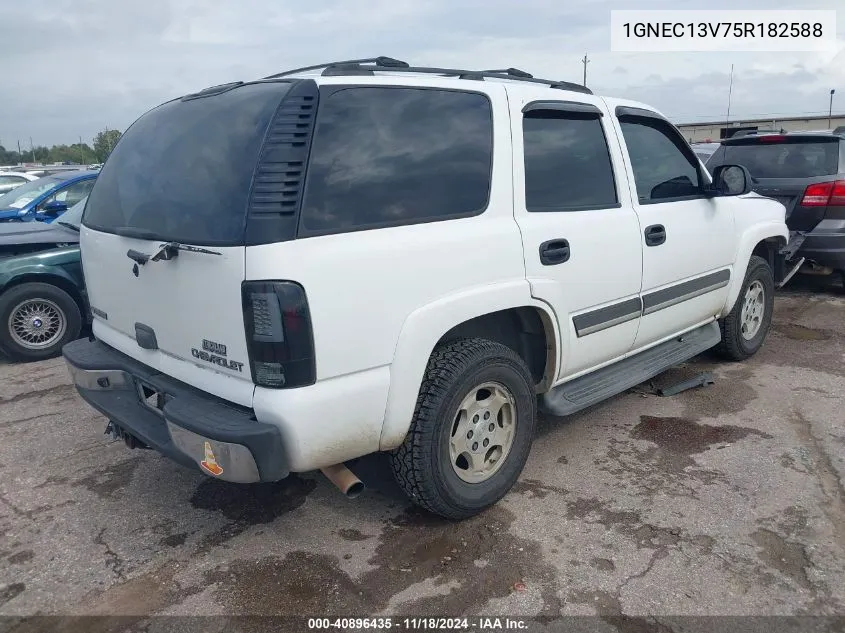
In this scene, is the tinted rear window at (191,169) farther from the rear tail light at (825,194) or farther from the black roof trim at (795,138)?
the black roof trim at (795,138)

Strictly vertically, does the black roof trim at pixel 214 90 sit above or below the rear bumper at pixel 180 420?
above

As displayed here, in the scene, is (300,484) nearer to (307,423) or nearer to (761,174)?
(307,423)

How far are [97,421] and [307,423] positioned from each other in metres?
2.59

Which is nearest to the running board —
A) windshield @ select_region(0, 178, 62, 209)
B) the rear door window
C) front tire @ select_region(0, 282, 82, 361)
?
the rear door window

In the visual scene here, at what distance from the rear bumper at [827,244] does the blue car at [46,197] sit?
762 centimetres

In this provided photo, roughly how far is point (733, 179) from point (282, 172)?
3.25m

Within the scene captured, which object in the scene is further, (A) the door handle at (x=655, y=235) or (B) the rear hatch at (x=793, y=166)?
(B) the rear hatch at (x=793, y=166)

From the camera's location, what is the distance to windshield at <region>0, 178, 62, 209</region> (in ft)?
26.5

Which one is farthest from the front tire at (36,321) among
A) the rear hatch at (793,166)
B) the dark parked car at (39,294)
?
the rear hatch at (793,166)

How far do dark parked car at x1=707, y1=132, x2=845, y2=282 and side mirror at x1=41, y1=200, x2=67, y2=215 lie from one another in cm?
771

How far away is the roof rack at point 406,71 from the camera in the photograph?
2.87 metres

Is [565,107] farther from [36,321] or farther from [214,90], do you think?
[36,321]

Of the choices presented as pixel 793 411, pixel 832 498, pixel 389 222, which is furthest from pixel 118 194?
pixel 793 411

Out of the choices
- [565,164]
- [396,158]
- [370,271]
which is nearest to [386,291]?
[370,271]
